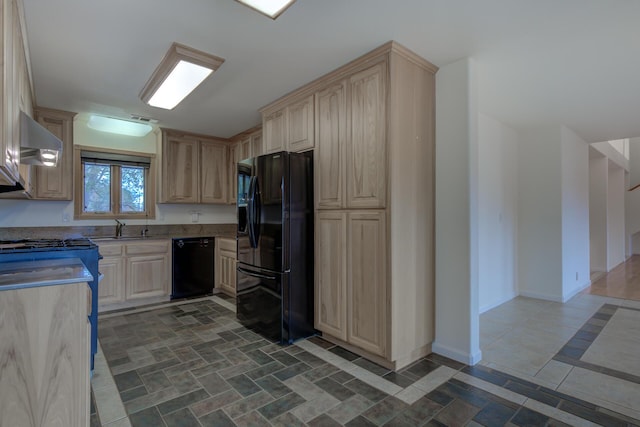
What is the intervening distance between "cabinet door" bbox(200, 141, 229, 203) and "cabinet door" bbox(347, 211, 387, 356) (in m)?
3.20

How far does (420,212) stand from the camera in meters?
2.70

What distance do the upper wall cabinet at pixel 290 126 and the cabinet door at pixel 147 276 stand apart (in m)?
2.26

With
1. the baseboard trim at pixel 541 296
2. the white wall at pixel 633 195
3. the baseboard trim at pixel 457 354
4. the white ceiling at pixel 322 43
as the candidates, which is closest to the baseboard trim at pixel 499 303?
the baseboard trim at pixel 541 296

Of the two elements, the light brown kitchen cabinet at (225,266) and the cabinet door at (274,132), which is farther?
the light brown kitchen cabinet at (225,266)

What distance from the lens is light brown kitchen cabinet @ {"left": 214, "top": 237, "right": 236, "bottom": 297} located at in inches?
180

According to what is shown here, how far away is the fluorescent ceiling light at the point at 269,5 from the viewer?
178 cm

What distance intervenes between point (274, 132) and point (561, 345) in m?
3.65

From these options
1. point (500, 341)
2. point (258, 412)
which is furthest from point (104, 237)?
point (500, 341)

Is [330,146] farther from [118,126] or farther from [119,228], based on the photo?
[119,228]

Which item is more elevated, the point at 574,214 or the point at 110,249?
the point at 574,214

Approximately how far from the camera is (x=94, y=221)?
4430 mm

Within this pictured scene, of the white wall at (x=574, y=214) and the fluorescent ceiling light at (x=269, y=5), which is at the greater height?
the fluorescent ceiling light at (x=269, y=5)

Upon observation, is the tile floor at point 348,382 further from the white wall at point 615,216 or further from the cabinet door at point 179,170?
the white wall at point 615,216

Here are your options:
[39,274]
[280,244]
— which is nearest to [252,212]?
[280,244]
